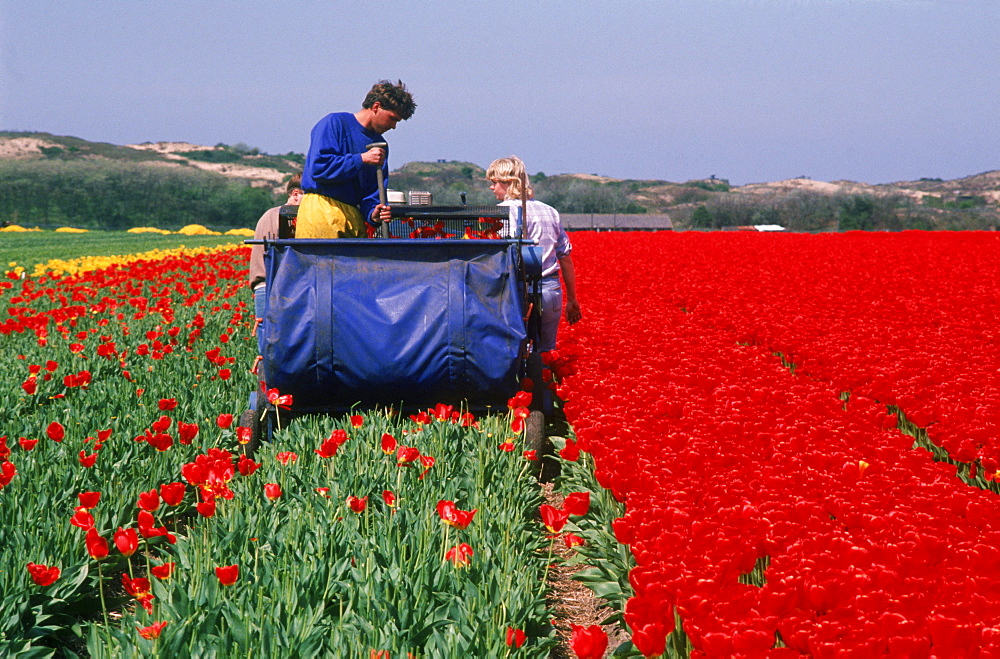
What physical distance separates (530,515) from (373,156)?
92.5 inches

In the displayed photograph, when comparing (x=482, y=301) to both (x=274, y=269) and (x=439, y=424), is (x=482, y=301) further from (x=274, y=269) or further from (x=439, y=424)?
(x=274, y=269)

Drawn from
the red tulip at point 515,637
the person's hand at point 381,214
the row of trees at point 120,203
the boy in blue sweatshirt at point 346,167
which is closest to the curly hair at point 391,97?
the boy in blue sweatshirt at point 346,167

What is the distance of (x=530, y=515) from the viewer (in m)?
4.43

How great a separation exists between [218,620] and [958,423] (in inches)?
152

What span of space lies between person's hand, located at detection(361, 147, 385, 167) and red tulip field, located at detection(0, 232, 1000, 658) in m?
1.50

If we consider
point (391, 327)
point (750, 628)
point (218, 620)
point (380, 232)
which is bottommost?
point (218, 620)

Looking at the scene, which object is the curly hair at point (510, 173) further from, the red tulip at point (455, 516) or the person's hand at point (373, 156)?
the red tulip at point (455, 516)

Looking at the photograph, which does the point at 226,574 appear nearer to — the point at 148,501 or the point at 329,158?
the point at 148,501

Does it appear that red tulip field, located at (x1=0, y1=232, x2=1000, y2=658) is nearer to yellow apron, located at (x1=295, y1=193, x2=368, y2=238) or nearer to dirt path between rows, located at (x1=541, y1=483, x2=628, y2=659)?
dirt path between rows, located at (x1=541, y1=483, x2=628, y2=659)

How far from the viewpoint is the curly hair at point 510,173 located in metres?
6.40

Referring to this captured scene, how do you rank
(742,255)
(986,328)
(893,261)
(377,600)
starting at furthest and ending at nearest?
(742,255) < (893,261) < (986,328) < (377,600)

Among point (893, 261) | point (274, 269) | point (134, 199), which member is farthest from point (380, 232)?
point (134, 199)

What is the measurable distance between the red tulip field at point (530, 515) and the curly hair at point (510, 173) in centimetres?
121

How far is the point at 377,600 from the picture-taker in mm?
2857
